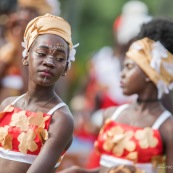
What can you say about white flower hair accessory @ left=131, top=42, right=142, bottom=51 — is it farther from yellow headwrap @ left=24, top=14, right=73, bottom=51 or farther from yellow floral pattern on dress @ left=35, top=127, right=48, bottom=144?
yellow floral pattern on dress @ left=35, top=127, right=48, bottom=144

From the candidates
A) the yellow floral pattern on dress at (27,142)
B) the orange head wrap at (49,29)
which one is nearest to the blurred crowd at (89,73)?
the orange head wrap at (49,29)

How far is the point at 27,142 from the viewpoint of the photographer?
659 centimetres

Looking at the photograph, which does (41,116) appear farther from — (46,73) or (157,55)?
(157,55)

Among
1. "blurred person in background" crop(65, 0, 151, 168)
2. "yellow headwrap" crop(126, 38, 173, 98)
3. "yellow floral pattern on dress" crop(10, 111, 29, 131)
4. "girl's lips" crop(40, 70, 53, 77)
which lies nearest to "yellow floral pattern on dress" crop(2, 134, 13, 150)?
"yellow floral pattern on dress" crop(10, 111, 29, 131)

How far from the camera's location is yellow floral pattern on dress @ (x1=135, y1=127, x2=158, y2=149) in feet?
25.3

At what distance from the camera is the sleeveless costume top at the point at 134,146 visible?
772 centimetres

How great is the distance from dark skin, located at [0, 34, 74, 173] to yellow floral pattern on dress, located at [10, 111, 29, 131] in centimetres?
9

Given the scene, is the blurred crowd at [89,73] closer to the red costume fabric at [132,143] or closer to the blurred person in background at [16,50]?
the blurred person in background at [16,50]

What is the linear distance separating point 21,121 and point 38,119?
0.12 m

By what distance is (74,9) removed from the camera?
1421cm

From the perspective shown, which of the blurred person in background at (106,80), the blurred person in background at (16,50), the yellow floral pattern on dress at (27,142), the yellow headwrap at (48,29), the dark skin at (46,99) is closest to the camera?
the dark skin at (46,99)

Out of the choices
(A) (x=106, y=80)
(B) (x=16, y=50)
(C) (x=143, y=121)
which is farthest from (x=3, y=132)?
(A) (x=106, y=80)

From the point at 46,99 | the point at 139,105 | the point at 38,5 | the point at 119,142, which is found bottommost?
the point at 119,142

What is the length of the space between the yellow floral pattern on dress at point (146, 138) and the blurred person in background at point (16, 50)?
2.37 meters
